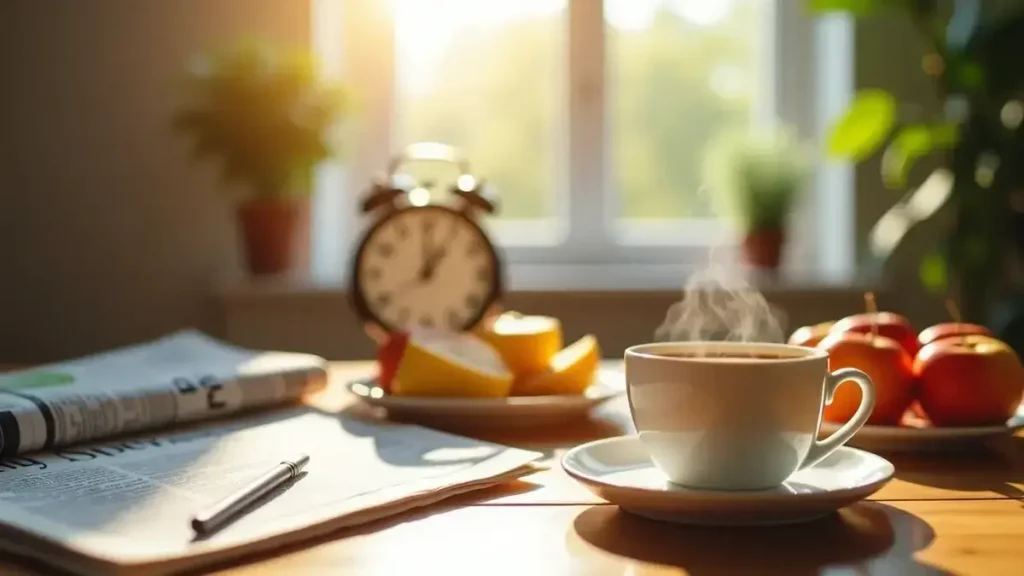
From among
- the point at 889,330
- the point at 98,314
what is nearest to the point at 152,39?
the point at 98,314

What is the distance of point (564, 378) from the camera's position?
1.02 meters

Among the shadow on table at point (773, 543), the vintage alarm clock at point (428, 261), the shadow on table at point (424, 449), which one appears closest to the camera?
the shadow on table at point (773, 543)

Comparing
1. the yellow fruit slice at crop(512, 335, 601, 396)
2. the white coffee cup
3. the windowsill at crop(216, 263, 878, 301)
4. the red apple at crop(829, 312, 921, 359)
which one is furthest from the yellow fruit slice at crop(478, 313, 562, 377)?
the windowsill at crop(216, 263, 878, 301)

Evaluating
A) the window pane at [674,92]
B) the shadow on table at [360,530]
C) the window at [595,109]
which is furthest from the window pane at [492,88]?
the shadow on table at [360,530]

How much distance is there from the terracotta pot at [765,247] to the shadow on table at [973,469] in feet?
4.61

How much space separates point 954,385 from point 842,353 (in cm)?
9

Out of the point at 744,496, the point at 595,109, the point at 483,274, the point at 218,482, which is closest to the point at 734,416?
the point at 744,496

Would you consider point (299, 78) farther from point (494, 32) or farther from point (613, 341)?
point (613, 341)

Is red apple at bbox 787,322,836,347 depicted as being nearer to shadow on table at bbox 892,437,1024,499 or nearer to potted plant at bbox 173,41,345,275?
shadow on table at bbox 892,437,1024,499

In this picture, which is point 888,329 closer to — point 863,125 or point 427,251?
point 427,251

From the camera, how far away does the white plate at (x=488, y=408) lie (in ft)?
3.06

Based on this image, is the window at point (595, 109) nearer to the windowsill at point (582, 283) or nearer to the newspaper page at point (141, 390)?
the windowsill at point (582, 283)

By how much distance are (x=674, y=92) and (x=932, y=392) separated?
70.1 inches

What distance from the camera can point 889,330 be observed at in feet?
3.13
